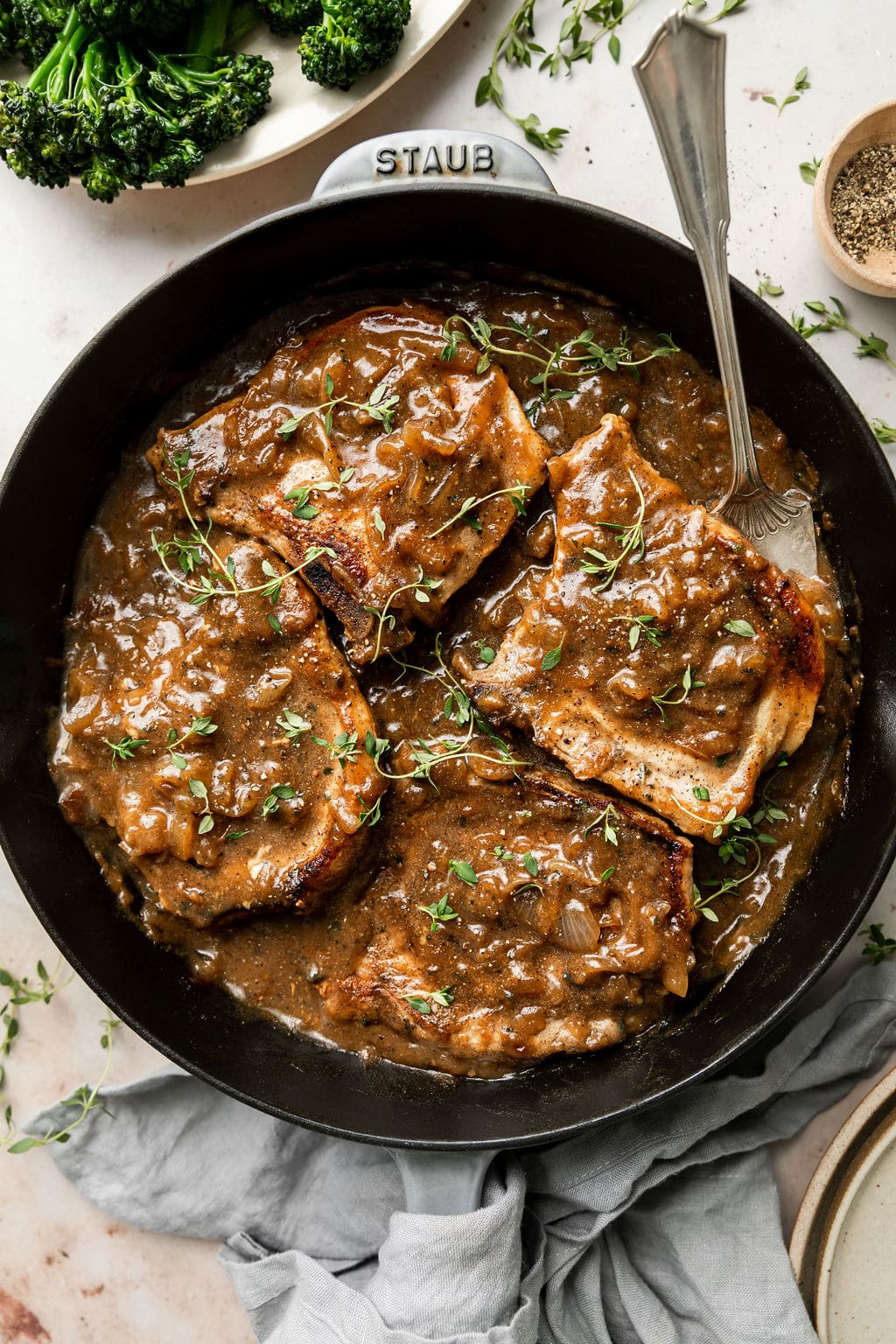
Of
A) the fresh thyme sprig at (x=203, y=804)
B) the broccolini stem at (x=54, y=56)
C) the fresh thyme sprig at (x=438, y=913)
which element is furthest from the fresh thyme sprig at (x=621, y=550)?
the broccolini stem at (x=54, y=56)

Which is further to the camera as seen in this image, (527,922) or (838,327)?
(838,327)

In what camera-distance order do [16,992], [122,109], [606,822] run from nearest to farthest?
[606,822] → [122,109] → [16,992]

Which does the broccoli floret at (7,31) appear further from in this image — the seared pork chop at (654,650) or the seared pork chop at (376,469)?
the seared pork chop at (654,650)

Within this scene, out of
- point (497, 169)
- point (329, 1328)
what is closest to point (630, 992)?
point (329, 1328)

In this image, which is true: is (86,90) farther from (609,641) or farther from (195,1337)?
(195,1337)

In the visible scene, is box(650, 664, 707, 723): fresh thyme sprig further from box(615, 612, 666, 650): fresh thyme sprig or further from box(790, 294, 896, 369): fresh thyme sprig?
box(790, 294, 896, 369): fresh thyme sprig

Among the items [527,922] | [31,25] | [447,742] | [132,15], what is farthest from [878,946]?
[31,25]

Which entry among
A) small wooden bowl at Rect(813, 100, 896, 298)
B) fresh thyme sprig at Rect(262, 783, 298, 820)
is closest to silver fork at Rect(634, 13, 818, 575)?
small wooden bowl at Rect(813, 100, 896, 298)

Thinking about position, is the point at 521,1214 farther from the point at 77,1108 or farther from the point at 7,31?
the point at 7,31
